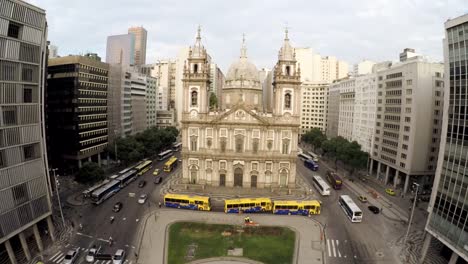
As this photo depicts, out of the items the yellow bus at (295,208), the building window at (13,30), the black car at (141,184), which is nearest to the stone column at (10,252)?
the building window at (13,30)

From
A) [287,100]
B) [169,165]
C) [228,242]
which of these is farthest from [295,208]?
[169,165]

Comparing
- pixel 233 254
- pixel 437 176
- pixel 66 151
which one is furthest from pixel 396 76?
pixel 66 151

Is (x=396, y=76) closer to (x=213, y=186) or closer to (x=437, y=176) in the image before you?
(x=437, y=176)

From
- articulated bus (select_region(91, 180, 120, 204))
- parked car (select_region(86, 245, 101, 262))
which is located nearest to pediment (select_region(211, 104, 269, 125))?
articulated bus (select_region(91, 180, 120, 204))

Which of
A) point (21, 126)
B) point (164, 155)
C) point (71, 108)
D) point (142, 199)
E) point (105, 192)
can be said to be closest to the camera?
point (21, 126)

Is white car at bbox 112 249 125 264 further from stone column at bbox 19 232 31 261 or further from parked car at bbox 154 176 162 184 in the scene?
parked car at bbox 154 176 162 184

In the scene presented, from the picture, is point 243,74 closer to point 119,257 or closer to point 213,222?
point 213,222
